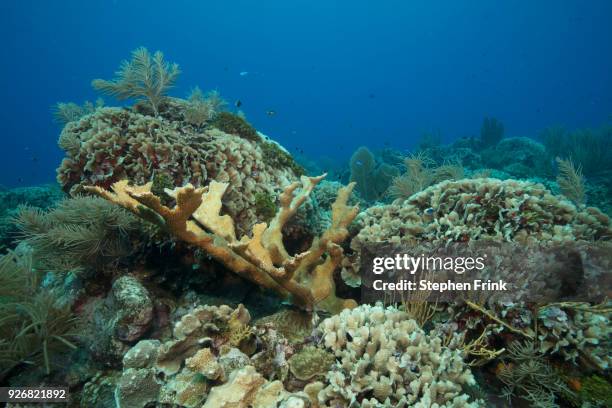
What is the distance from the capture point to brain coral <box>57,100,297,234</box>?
4.26m

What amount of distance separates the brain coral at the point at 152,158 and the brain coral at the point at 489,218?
1767 millimetres

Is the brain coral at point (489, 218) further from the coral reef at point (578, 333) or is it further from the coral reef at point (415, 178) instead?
the coral reef at point (415, 178)

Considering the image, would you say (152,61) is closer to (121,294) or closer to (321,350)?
(121,294)

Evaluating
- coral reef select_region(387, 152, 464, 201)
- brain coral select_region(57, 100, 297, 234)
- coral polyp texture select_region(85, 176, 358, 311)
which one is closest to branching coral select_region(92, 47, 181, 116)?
brain coral select_region(57, 100, 297, 234)

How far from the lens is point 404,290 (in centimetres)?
332

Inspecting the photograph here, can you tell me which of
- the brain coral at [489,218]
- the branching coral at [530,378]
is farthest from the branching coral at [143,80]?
the branching coral at [530,378]

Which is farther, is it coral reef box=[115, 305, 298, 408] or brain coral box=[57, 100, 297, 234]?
brain coral box=[57, 100, 297, 234]

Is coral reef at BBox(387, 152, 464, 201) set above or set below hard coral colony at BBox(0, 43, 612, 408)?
above

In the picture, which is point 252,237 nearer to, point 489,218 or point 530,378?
point 489,218

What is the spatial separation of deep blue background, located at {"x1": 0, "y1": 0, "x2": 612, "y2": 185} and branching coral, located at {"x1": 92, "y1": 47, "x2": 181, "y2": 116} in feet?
311

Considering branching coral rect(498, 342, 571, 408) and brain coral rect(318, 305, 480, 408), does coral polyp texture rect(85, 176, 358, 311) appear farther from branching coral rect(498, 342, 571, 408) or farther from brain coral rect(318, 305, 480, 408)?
branching coral rect(498, 342, 571, 408)

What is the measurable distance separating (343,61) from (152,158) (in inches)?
7483

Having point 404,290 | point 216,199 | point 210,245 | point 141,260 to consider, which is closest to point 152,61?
point 141,260

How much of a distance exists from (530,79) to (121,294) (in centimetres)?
18727
